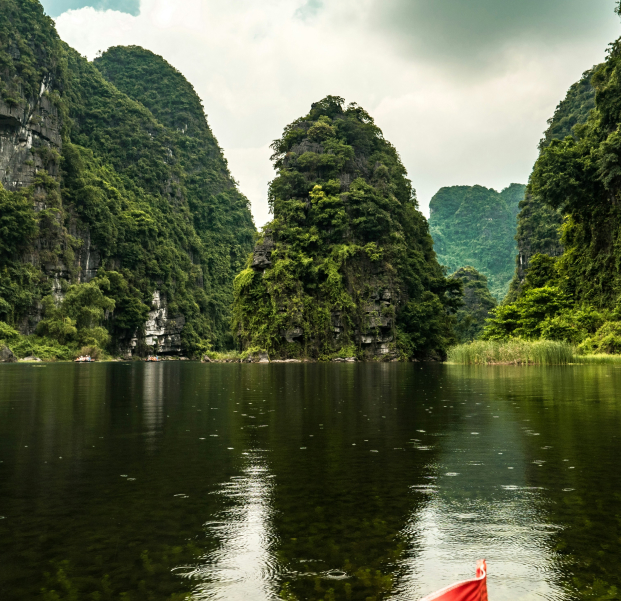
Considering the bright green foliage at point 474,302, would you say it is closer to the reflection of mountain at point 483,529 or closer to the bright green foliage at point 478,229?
the bright green foliage at point 478,229

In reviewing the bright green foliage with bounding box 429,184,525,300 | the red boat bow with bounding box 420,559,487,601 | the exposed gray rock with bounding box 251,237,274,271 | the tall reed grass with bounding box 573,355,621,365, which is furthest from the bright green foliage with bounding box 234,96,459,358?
the bright green foliage with bounding box 429,184,525,300

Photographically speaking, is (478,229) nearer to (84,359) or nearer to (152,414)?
(84,359)

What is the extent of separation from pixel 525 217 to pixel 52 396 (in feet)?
252

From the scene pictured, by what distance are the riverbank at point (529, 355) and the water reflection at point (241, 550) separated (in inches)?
1109

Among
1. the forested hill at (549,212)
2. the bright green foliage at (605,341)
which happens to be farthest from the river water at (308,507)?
the forested hill at (549,212)

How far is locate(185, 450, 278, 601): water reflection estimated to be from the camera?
309 cm

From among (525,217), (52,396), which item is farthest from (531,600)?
(525,217)

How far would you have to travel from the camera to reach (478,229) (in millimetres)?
172625

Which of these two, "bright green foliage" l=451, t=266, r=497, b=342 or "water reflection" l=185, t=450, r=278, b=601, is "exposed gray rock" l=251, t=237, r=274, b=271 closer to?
"bright green foliage" l=451, t=266, r=497, b=342

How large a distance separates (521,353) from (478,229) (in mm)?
148838

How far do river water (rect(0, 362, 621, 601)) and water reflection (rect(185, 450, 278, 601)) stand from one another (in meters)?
0.02

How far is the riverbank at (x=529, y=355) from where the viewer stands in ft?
99.9

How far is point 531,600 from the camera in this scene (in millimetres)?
2932

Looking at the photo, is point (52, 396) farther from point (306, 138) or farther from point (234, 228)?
point (234, 228)
